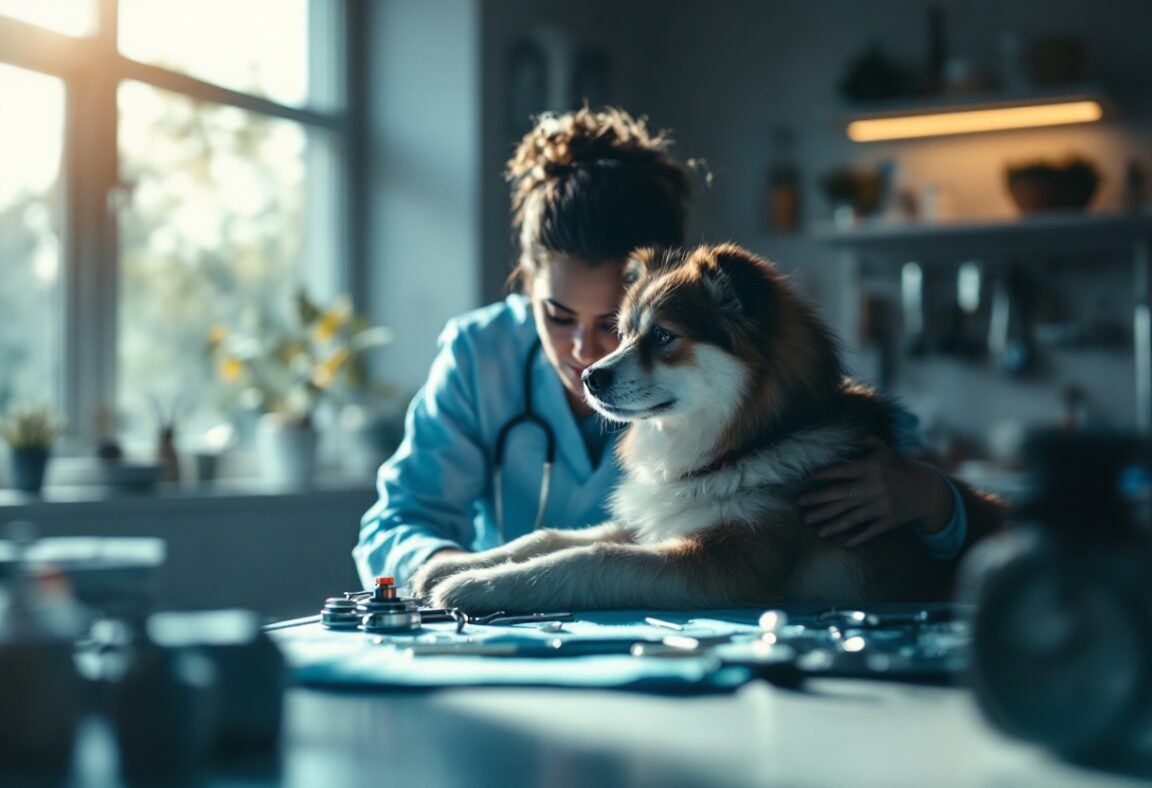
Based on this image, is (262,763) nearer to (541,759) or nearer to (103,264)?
(541,759)

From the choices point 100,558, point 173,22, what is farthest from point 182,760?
point 173,22

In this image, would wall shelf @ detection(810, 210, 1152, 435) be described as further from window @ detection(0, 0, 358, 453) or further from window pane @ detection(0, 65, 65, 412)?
window pane @ detection(0, 65, 65, 412)

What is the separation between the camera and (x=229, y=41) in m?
4.04

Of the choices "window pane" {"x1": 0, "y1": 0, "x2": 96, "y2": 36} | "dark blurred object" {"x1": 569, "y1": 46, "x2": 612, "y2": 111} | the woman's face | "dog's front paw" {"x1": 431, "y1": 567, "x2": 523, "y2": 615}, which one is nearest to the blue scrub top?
the woman's face

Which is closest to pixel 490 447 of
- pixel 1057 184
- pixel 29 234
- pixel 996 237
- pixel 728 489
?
pixel 728 489

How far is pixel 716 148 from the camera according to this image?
5.27 m

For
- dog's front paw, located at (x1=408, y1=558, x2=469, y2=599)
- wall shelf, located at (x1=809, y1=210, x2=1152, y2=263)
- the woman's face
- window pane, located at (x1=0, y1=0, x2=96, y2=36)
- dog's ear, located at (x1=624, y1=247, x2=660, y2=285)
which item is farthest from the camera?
wall shelf, located at (x1=809, y1=210, x2=1152, y2=263)

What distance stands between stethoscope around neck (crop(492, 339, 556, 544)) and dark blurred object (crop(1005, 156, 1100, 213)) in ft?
9.91

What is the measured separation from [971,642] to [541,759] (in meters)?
0.23

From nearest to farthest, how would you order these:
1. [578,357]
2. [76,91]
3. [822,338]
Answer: [822,338] → [578,357] → [76,91]

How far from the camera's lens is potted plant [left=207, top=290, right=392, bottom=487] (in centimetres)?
372

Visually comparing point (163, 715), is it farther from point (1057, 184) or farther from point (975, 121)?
point (975, 121)

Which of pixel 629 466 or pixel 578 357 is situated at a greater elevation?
pixel 578 357

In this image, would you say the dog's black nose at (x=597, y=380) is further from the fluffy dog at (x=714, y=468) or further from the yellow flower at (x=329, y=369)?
the yellow flower at (x=329, y=369)
